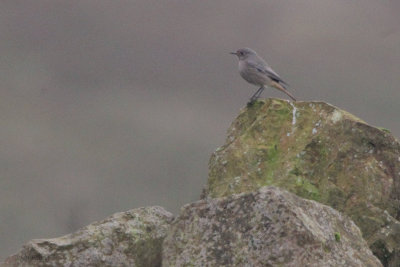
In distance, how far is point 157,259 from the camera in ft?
42.9

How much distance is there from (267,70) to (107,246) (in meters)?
9.35

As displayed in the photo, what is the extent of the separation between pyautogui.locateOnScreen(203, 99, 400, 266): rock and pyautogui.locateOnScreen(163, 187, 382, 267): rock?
2705mm

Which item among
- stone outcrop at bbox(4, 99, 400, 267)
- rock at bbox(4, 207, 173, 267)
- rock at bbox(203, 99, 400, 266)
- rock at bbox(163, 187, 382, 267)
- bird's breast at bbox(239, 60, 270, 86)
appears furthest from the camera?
bird's breast at bbox(239, 60, 270, 86)

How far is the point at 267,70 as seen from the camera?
19750 mm

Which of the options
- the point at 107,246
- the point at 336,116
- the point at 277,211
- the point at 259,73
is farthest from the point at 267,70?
the point at 277,211

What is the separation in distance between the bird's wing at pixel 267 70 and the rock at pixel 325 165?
3790mm

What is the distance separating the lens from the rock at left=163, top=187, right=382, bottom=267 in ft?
33.3

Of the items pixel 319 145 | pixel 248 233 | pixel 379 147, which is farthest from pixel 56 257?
pixel 379 147

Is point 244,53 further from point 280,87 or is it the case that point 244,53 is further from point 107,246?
point 107,246

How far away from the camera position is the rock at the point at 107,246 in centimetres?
1253

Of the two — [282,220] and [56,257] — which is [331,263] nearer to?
[282,220]

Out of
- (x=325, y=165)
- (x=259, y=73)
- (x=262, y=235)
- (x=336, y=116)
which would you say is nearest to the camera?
(x=262, y=235)

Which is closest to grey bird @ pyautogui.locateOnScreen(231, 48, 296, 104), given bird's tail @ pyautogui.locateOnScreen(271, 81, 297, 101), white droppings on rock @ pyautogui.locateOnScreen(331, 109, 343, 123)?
bird's tail @ pyautogui.locateOnScreen(271, 81, 297, 101)

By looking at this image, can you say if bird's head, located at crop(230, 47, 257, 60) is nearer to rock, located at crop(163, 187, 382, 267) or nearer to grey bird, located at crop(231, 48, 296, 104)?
grey bird, located at crop(231, 48, 296, 104)
